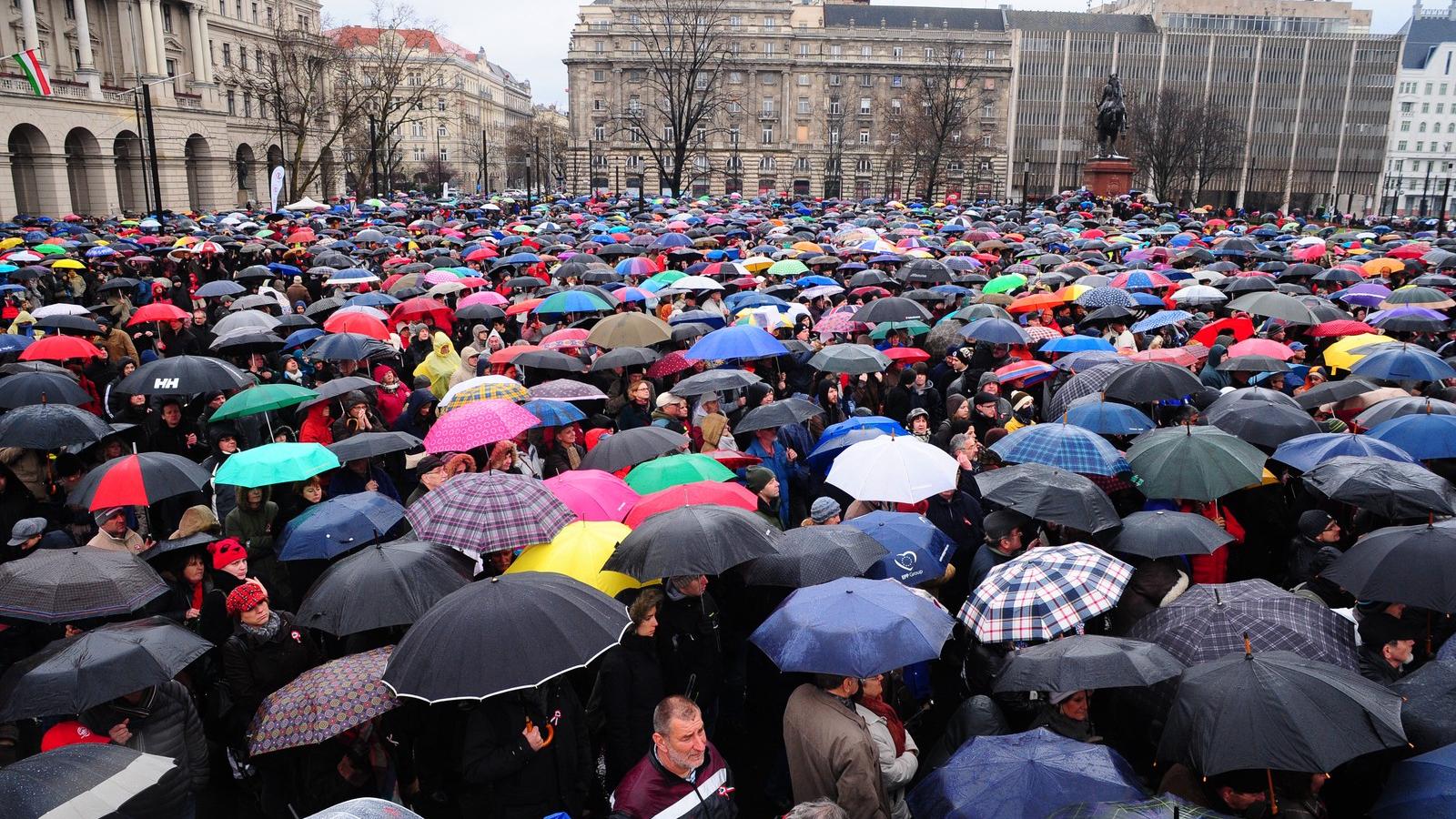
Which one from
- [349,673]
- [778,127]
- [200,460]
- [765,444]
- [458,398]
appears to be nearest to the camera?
[349,673]

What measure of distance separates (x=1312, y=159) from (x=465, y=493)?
382ft

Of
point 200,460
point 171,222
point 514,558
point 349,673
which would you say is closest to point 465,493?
point 514,558

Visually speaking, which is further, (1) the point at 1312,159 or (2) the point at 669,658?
(1) the point at 1312,159

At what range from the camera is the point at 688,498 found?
6.20 meters

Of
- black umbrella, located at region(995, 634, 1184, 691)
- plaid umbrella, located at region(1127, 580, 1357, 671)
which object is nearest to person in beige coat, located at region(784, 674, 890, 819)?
black umbrella, located at region(995, 634, 1184, 691)

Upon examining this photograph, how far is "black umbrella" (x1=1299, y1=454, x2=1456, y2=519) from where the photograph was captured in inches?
236

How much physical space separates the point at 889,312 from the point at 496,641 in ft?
27.4

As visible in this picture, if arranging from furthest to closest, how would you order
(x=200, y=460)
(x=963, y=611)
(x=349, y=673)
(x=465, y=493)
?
(x=200, y=460)
(x=465, y=493)
(x=963, y=611)
(x=349, y=673)

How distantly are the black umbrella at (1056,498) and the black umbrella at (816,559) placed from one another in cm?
107

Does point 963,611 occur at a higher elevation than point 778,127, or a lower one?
lower

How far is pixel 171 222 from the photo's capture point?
102ft

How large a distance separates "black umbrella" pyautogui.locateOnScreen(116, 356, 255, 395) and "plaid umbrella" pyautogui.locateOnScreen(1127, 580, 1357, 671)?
7.79m

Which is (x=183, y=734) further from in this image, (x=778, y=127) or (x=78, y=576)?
(x=778, y=127)

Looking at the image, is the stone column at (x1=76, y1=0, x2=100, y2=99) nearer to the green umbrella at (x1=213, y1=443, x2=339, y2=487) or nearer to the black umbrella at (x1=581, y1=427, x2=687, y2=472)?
the green umbrella at (x1=213, y1=443, x2=339, y2=487)
